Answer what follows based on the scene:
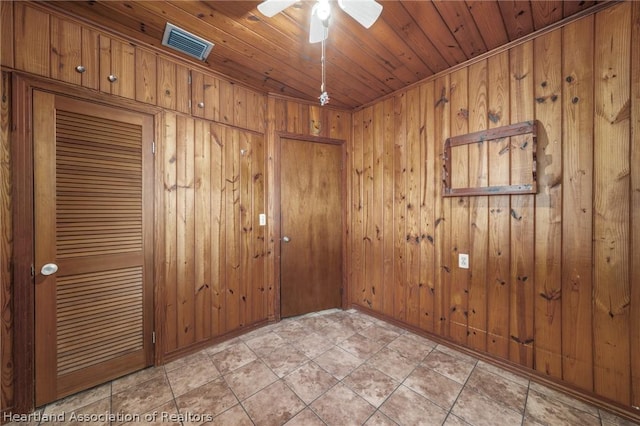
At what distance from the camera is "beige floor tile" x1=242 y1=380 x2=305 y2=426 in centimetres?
147

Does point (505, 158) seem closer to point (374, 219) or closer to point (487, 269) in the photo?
point (487, 269)

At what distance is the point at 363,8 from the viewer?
1.31 metres

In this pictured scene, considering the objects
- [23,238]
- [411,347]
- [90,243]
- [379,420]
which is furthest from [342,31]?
[411,347]

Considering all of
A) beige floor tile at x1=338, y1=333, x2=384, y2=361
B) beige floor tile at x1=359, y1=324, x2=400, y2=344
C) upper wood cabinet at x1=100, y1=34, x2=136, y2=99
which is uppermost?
upper wood cabinet at x1=100, y1=34, x2=136, y2=99

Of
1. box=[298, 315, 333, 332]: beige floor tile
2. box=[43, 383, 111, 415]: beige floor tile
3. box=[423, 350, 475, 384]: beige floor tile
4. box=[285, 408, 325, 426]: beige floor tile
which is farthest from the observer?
box=[298, 315, 333, 332]: beige floor tile

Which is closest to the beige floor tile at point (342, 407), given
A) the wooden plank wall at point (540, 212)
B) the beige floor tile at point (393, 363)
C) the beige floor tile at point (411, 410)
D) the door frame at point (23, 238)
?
the beige floor tile at point (411, 410)

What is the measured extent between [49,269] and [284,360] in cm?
174

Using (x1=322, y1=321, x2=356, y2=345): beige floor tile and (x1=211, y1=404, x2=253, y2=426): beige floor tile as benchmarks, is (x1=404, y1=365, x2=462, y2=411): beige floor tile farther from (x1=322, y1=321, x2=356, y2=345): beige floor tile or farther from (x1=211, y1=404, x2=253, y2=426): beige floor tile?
(x1=211, y1=404, x2=253, y2=426): beige floor tile

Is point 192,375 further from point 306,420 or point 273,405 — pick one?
point 306,420

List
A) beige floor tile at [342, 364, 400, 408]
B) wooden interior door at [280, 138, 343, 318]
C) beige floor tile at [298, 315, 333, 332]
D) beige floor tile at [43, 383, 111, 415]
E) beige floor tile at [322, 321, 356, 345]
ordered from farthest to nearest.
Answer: wooden interior door at [280, 138, 343, 318] → beige floor tile at [298, 315, 333, 332] → beige floor tile at [322, 321, 356, 345] → beige floor tile at [342, 364, 400, 408] → beige floor tile at [43, 383, 111, 415]

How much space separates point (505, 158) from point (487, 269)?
0.91 meters

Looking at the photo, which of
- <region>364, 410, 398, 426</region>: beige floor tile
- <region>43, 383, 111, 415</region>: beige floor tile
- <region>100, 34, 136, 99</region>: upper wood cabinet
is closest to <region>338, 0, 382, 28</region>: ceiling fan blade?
<region>100, 34, 136, 99</region>: upper wood cabinet

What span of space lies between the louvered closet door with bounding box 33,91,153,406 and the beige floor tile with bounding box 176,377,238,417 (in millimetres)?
563

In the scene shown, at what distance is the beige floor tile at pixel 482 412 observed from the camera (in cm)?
145
